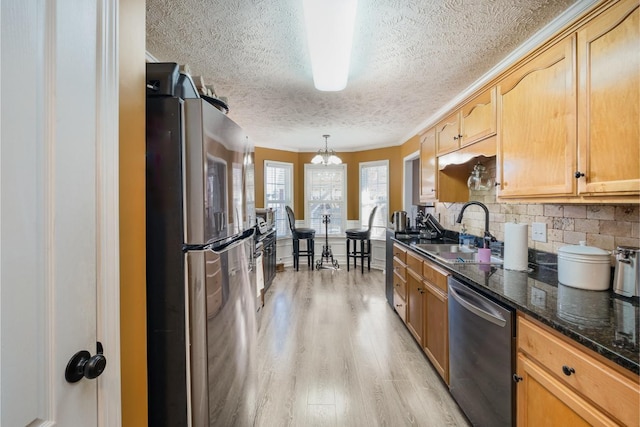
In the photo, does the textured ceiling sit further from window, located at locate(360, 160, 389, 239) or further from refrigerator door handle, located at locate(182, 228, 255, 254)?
window, located at locate(360, 160, 389, 239)

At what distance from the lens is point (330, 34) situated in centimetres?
151

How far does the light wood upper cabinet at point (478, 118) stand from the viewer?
2049 mm

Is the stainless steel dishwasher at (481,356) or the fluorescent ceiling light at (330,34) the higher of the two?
the fluorescent ceiling light at (330,34)

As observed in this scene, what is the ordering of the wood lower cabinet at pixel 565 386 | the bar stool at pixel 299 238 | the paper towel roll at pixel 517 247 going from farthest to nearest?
1. the bar stool at pixel 299 238
2. the paper towel roll at pixel 517 247
3. the wood lower cabinet at pixel 565 386

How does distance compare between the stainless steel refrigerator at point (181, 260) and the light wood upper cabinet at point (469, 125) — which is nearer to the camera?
the stainless steel refrigerator at point (181, 260)

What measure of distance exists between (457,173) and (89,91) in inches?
119

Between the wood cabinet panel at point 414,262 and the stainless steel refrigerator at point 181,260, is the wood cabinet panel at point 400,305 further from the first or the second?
the stainless steel refrigerator at point 181,260

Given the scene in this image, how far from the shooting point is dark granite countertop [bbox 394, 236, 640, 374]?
853 millimetres

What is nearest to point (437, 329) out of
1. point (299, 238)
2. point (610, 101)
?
point (610, 101)

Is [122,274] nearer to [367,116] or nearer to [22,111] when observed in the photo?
[22,111]

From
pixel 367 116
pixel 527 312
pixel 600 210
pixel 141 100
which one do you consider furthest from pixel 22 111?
pixel 367 116

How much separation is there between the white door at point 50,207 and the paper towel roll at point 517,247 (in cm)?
206

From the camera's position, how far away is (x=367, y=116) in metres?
3.51

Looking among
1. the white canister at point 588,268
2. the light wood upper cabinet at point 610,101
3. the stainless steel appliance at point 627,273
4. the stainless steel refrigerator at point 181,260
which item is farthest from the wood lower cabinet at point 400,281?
the stainless steel refrigerator at point 181,260
